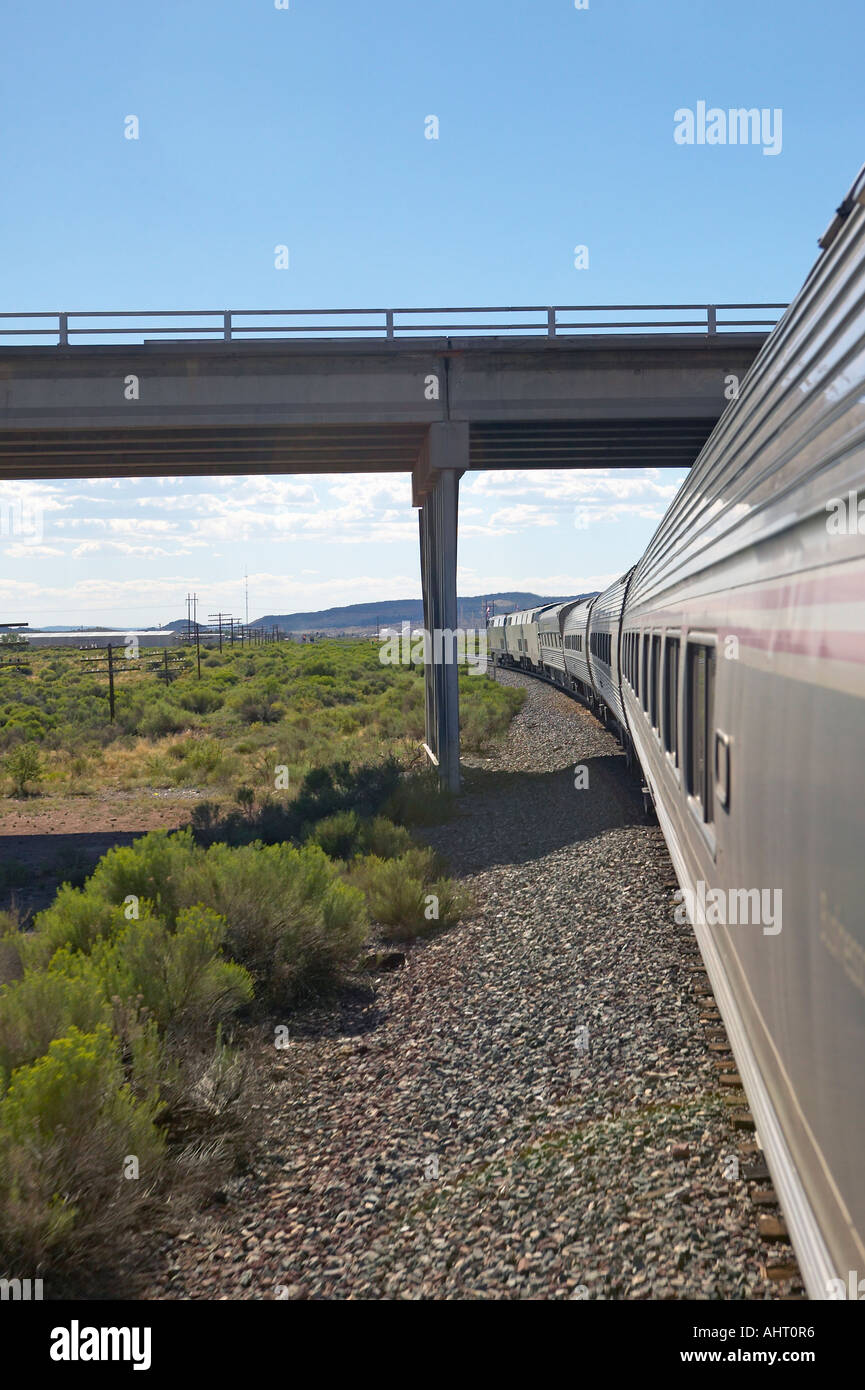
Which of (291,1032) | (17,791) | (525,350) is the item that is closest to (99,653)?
(17,791)

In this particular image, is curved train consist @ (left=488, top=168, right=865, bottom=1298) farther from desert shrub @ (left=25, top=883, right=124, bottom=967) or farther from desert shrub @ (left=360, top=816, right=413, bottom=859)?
desert shrub @ (left=360, top=816, right=413, bottom=859)

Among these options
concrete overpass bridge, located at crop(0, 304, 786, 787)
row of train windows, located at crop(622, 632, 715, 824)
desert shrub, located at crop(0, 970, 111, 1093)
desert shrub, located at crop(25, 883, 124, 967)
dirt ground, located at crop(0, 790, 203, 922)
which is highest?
concrete overpass bridge, located at crop(0, 304, 786, 787)

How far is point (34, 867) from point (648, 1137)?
11699mm

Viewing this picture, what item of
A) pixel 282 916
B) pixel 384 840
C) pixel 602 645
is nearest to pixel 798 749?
pixel 282 916

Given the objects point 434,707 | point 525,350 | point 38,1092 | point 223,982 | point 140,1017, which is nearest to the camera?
point 38,1092

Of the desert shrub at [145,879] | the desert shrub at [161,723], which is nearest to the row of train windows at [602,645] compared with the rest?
the desert shrub at [145,879]

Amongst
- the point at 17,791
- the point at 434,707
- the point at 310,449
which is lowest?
the point at 17,791

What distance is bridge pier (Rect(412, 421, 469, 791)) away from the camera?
57.4ft

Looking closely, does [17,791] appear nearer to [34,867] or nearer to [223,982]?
[34,867]

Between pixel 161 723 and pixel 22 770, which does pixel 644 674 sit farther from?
pixel 161 723

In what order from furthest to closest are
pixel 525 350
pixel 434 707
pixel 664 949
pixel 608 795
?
pixel 434 707
pixel 525 350
pixel 608 795
pixel 664 949

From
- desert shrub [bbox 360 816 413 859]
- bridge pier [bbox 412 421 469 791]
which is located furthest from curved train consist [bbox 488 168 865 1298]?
bridge pier [bbox 412 421 469 791]

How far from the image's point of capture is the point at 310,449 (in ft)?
65.4

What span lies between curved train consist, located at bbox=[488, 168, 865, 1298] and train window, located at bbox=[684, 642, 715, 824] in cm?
4
